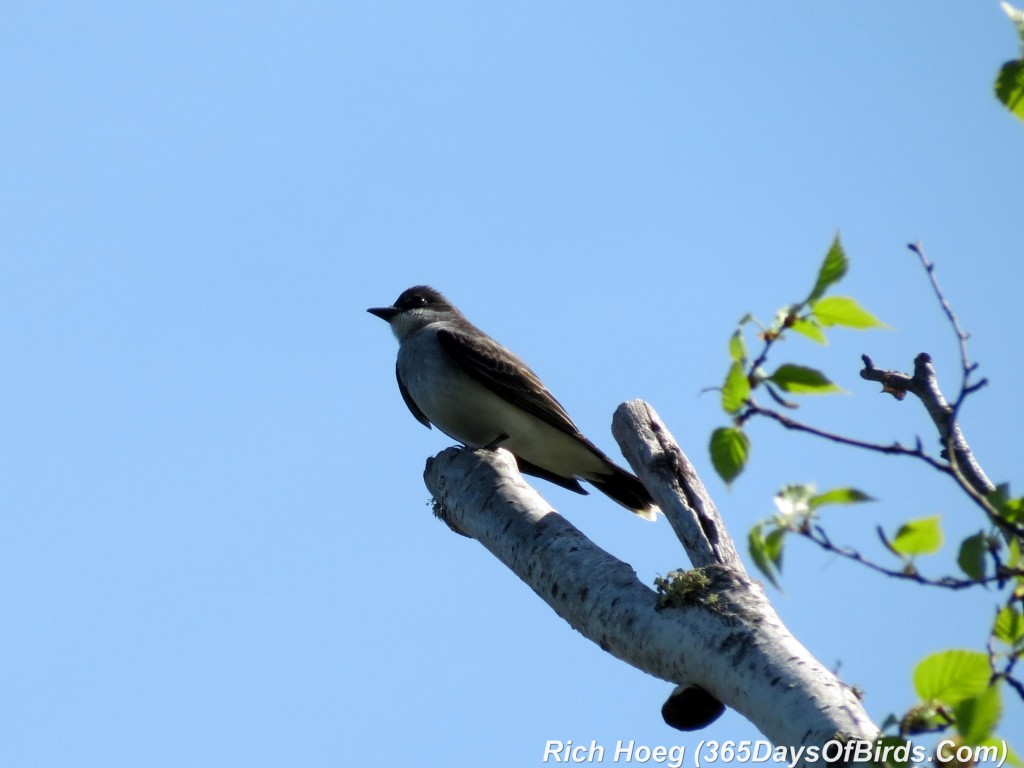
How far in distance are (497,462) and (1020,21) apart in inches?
186

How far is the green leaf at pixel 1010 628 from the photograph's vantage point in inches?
123

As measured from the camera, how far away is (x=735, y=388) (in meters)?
3.19

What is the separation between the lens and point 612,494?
10188mm

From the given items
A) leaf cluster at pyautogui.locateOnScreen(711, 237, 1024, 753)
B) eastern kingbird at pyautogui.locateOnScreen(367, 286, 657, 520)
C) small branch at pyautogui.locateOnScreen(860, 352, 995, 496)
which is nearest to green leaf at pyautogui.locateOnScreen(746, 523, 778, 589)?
leaf cluster at pyautogui.locateOnScreen(711, 237, 1024, 753)

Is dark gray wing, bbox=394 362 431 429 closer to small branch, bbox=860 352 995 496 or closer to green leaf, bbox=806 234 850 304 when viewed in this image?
small branch, bbox=860 352 995 496

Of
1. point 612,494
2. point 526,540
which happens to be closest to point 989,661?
point 526,540

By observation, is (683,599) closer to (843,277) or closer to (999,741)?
(999,741)

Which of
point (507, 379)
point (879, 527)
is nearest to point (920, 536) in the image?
point (879, 527)

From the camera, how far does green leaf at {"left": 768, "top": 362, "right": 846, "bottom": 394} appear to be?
3.14 m

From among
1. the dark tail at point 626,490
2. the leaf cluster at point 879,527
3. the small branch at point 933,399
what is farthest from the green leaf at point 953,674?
the dark tail at point 626,490

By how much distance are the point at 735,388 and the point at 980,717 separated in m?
1.05

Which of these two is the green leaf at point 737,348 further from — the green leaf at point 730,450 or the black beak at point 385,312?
the black beak at point 385,312

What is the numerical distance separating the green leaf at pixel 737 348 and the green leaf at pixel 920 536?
0.63 m

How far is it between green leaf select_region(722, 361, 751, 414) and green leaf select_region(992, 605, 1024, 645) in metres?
0.92
